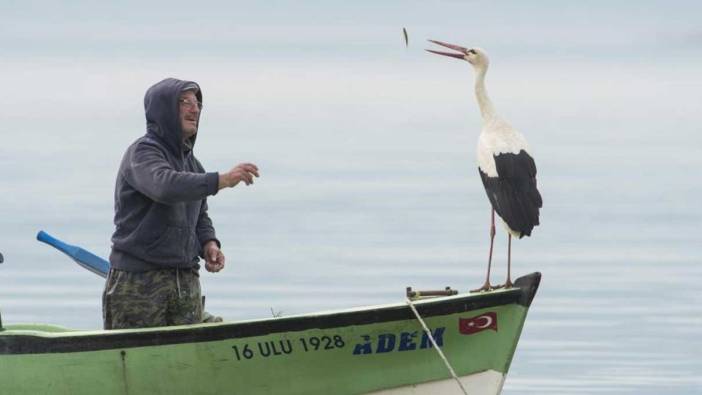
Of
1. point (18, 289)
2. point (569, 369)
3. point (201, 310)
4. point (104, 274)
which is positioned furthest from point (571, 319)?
point (201, 310)

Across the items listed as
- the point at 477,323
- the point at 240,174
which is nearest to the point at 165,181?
the point at 240,174

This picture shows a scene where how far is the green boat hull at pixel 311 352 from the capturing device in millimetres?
13125

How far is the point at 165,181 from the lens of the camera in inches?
505

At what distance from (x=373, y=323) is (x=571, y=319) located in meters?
9.94

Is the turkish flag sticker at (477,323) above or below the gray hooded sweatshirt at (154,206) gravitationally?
below

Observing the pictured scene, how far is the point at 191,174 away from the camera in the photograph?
42.2 feet

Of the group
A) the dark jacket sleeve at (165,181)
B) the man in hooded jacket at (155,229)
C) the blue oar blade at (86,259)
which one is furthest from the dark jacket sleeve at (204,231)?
the blue oar blade at (86,259)

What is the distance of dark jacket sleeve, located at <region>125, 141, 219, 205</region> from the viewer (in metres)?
12.8

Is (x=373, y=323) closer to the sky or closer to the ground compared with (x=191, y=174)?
closer to the ground

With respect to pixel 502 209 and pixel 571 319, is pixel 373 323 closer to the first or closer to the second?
pixel 502 209

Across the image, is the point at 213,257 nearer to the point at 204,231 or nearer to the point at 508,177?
the point at 204,231

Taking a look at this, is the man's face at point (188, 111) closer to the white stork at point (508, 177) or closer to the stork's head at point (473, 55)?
the white stork at point (508, 177)

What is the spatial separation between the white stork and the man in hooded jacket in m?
1.66

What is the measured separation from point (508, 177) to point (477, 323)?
4.08 feet
